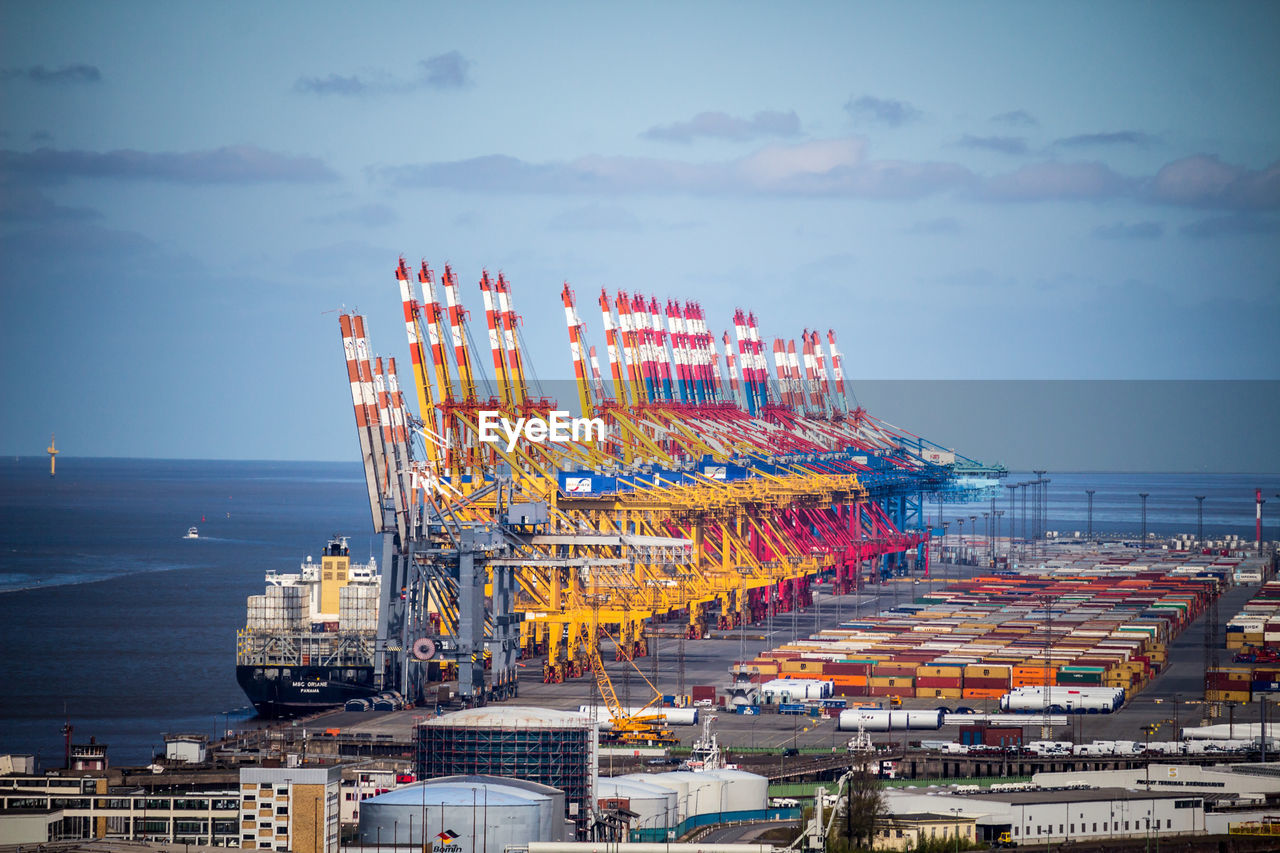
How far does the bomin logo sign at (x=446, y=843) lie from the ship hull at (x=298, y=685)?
3190 centimetres

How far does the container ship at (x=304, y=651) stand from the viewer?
78.5m

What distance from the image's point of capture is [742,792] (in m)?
55.7

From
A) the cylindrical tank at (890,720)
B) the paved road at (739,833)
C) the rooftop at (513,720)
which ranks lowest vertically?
the paved road at (739,833)

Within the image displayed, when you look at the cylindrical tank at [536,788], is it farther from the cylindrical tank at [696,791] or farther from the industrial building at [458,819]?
the cylindrical tank at [696,791]

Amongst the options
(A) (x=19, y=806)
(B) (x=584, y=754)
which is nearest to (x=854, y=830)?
(B) (x=584, y=754)

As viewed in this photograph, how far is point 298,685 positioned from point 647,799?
1139 inches

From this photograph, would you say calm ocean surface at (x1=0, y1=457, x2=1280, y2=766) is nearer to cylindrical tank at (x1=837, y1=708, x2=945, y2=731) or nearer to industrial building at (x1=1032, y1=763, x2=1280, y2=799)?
cylindrical tank at (x1=837, y1=708, x2=945, y2=731)

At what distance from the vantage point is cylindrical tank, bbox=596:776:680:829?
52281mm

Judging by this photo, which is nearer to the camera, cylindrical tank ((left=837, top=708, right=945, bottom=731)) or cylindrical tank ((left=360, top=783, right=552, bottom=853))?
cylindrical tank ((left=360, top=783, right=552, bottom=853))

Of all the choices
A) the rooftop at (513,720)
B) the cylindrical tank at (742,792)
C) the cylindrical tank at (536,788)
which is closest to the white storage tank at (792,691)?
the cylindrical tank at (742,792)

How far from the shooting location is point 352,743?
65.1 metres

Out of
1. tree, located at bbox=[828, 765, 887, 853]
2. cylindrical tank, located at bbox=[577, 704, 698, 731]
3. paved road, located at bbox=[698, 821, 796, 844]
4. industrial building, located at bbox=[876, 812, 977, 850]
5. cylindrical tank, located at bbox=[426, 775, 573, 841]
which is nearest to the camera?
tree, located at bbox=[828, 765, 887, 853]

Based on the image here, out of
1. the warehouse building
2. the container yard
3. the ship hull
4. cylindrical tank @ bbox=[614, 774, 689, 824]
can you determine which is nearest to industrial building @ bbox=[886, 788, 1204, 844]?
cylindrical tank @ bbox=[614, 774, 689, 824]

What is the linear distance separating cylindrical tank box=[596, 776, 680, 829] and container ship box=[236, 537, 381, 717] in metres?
25.4
